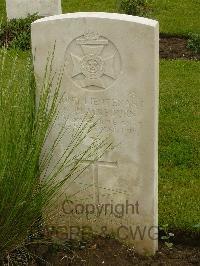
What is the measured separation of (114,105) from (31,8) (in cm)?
572

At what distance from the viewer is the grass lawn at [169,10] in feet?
29.6

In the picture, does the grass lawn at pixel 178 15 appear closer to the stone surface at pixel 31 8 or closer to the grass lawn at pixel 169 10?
the grass lawn at pixel 169 10

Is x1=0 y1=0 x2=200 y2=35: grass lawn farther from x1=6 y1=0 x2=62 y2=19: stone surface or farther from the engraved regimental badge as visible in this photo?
the engraved regimental badge

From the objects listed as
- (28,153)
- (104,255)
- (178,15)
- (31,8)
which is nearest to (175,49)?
(178,15)

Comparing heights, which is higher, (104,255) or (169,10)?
(169,10)

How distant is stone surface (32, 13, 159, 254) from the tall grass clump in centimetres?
7

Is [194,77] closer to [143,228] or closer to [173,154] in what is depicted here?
[173,154]

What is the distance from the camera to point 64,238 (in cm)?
415

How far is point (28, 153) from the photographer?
3545 mm

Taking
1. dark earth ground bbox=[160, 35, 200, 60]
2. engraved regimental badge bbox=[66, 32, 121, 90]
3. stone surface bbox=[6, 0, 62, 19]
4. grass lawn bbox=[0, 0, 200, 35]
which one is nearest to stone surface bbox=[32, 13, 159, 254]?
engraved regimental badge bbox=[66, 32, 121, 90]

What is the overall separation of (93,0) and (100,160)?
6.87 m

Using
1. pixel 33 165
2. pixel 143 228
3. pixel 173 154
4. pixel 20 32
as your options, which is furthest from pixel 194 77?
pixel 33 165

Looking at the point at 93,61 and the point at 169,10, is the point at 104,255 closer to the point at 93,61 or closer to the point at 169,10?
the point at 93,61

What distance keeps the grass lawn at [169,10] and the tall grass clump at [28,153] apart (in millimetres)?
5184
